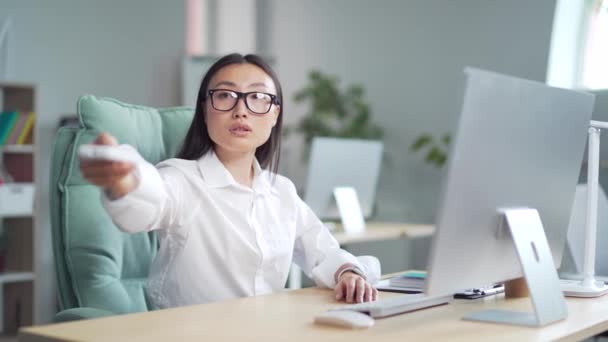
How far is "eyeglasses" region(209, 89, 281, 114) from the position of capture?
1.72m

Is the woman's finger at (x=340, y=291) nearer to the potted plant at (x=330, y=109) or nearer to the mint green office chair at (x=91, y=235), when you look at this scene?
the mint green office chair at (x=91, y=235)

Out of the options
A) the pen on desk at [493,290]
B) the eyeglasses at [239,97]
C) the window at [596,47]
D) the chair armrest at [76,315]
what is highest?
the window at [596,47]

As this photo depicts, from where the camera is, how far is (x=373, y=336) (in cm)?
125

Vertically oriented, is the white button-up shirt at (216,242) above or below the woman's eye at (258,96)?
below

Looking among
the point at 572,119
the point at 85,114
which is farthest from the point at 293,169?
the point at 572,119

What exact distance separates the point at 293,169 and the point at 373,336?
16.2 feet

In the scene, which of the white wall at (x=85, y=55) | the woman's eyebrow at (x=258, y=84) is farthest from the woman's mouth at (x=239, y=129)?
the white wall at (x=85, y=55)

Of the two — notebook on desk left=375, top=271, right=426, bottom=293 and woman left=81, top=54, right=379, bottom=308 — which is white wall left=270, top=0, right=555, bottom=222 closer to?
notebook on desk left=375, top=271, right=426, bottom=293

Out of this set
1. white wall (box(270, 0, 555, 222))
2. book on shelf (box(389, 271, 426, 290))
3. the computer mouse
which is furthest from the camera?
white wall (box(270, 0, 555, 222))

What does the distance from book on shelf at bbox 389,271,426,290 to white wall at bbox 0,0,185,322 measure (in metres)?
3.42

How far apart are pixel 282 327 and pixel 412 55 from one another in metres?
4.42

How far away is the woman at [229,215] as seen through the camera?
5.53 feet

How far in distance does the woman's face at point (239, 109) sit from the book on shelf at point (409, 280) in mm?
467


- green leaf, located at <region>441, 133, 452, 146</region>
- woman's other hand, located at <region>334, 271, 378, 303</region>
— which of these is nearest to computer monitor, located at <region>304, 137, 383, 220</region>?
green leaf, located at <region>441, 133, 452, 146</region>
